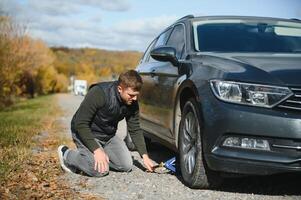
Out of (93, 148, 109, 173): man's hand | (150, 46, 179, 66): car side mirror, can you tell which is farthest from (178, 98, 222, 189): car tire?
(93, 148, 109, 173): man's hand

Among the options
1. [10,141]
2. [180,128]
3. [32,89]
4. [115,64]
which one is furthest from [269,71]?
[115,64]

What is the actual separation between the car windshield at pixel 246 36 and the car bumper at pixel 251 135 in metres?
1.26

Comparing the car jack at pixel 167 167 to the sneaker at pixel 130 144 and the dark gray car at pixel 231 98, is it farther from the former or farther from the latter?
the sneaker at pixel 130 144

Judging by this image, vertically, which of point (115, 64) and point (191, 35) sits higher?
point (191, 35)

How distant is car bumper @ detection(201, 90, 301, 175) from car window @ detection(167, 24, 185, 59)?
1.54 m

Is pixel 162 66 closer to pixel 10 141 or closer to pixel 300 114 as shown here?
pixel 300 114

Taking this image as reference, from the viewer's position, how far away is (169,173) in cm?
644

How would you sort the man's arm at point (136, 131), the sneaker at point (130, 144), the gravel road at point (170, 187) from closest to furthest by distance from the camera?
the gravel road at point (170, 187), the man's arm at point (136, 131), the sneaker at point (130, 144)

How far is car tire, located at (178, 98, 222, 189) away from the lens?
17.4 feet

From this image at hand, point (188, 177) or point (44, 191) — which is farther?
point (188, 177)

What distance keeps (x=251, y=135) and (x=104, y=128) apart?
2164 millimetres

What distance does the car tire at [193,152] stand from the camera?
5316mm

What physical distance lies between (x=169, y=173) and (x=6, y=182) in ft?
6.04

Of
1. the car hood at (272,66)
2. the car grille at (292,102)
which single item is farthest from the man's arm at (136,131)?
the car grille at (292,102)
